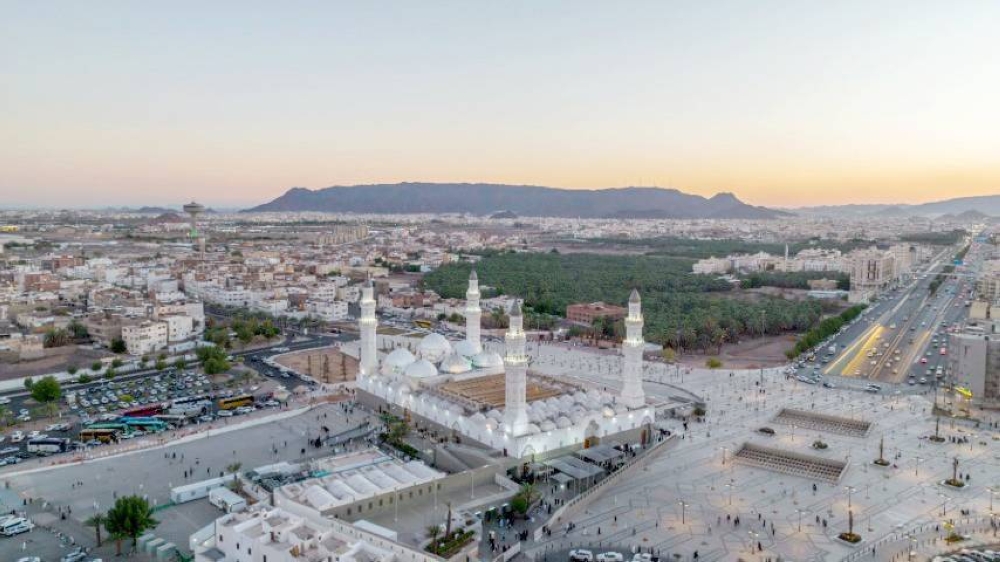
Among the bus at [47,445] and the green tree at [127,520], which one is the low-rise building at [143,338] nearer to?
the bus at [47,445]

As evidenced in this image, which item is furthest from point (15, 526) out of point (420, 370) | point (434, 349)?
point (434, 349)

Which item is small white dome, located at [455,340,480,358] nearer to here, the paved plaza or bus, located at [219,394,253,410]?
bus, located at [219,394,253,410]

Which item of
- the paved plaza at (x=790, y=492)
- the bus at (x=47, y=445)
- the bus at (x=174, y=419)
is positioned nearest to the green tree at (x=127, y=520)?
the bus at (x=47, y=445)

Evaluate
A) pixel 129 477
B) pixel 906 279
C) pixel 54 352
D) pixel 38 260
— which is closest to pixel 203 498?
pixel 129 477

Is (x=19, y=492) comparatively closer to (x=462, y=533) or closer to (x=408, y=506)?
(x=408, y=506)

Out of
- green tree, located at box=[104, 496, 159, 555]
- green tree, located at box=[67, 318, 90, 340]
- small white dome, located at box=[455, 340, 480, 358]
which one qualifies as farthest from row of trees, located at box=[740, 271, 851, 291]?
green tree, located at box=[104, 496, 159, 555]

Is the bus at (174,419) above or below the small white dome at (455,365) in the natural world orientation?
below

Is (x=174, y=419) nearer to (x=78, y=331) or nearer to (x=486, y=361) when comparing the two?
(x=486, y=361)
